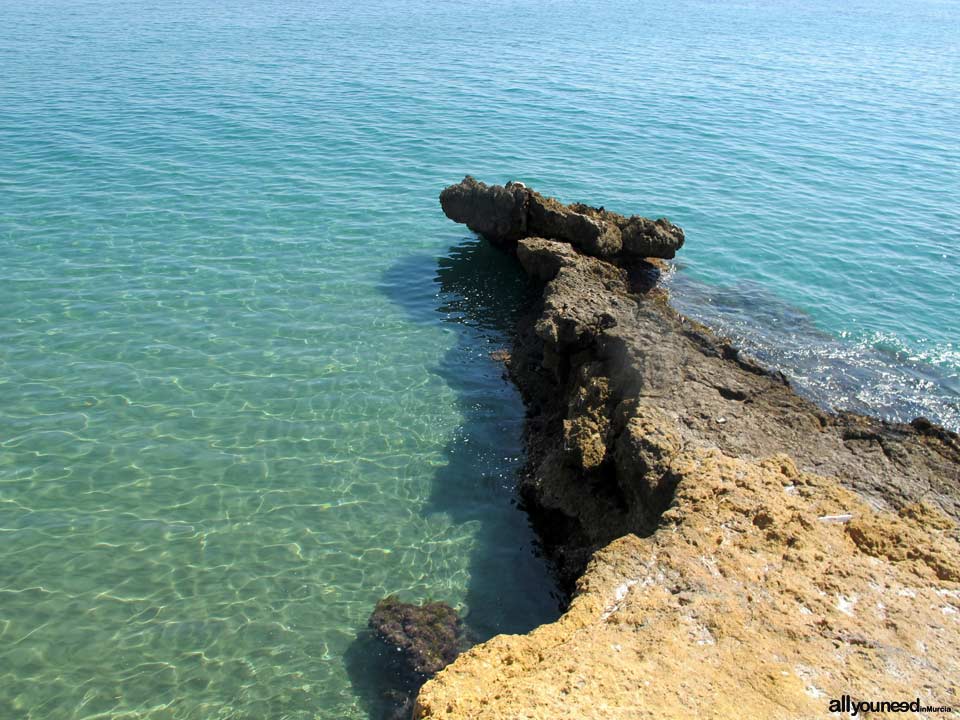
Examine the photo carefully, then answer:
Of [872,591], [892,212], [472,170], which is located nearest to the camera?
[872,591]

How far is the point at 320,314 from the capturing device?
54.1 ft

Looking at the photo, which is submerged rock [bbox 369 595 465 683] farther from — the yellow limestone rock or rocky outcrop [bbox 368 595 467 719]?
the yellow limestone rock

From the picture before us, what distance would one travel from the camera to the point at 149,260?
18188 mm

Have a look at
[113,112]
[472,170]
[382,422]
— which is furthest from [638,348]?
[113,112]

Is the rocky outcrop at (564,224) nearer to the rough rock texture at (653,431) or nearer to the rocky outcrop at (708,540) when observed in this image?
the rocky outcrop at (708,540)

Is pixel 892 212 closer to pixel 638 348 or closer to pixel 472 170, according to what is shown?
pixel 472 170

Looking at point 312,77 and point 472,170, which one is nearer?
point 472,170

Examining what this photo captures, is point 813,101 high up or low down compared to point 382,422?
up

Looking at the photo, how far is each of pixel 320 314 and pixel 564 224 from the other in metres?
5.84

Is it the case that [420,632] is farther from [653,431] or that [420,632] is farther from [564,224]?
[564,224]

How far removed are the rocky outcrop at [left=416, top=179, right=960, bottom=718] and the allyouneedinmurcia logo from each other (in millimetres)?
70

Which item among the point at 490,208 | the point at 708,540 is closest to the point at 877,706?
the point at 708,540

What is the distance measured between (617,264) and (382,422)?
7.57m

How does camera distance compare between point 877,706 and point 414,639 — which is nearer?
point 877,706
